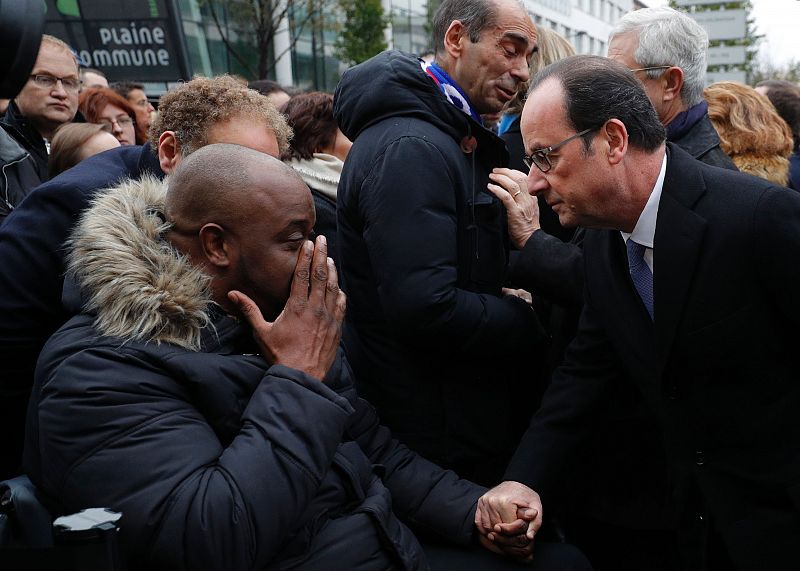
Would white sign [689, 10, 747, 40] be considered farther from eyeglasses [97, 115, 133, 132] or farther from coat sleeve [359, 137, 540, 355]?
coat sleeve [359, 137, 540, 355]

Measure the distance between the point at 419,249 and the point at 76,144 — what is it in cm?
205

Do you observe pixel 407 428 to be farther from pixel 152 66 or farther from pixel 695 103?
pixel 152 66

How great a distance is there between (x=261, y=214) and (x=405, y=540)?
3.12ft

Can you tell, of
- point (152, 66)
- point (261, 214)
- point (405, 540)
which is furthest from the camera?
point (152, 66)

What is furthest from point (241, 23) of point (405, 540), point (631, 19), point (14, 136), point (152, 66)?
point (405, 540)

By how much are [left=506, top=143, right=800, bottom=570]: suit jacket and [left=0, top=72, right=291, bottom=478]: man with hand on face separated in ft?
4.51

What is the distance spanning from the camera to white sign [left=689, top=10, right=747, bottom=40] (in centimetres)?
1095

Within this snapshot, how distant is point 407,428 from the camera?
2932mm

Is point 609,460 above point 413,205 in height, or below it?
below

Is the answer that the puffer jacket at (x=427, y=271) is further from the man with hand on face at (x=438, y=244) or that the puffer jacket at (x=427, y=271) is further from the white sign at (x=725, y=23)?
the white sign at (x=725, y=23)

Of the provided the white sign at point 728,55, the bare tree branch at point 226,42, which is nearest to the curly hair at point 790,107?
the white sign at point 728,55

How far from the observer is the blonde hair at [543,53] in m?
3.81

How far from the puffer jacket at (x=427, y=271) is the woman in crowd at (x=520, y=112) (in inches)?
17.0

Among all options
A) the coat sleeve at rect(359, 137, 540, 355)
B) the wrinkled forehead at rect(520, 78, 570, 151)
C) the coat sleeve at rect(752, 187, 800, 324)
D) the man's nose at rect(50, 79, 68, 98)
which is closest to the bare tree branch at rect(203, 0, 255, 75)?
the man's nose at rect(50, 79, 68, 98)
